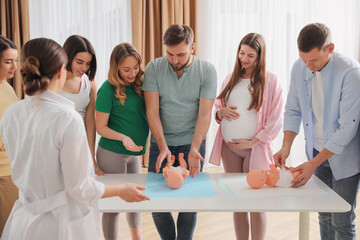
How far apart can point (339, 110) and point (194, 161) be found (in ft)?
2.59

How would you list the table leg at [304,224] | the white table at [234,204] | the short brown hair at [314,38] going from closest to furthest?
the white table at [234,204] → the short brown hair at [314,38] → the table leg at [304,224]

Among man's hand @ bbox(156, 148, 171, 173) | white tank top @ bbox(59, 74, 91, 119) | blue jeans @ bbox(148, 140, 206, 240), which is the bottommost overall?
blue jeans @ bbox(148, 140, 206, 240)

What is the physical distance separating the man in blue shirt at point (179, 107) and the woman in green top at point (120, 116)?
7cm

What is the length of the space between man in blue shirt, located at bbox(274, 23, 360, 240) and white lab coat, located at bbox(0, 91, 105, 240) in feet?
3.46

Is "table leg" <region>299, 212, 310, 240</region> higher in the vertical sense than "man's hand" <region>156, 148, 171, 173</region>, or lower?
lower

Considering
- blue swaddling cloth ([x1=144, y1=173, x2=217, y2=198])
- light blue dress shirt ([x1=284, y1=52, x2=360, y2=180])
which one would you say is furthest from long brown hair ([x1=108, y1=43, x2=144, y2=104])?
light blue dress shirt ([x1=284, y1=52, x2=360, y2=180])

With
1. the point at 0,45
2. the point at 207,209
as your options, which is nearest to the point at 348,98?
the point at 207,209

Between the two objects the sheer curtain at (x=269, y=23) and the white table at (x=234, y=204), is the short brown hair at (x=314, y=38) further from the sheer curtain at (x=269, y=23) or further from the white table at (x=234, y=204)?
the sheer curtain at (x=269, y=23)

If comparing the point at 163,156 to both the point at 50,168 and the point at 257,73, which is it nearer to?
the point at 257,73

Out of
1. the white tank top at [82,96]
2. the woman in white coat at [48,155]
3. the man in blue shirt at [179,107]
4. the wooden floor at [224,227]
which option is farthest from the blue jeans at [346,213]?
the white tank top at [82,96]

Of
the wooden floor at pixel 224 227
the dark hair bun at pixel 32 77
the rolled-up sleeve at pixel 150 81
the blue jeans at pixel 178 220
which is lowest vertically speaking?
the wooden floor at pixel 224 227

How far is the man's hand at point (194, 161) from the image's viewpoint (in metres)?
1.97

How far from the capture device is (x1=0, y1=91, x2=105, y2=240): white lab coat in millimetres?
1112

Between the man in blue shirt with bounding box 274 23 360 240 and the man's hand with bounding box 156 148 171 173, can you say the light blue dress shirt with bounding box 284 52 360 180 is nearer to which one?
the man in blue shirt with bounding box 274 23 360 240
